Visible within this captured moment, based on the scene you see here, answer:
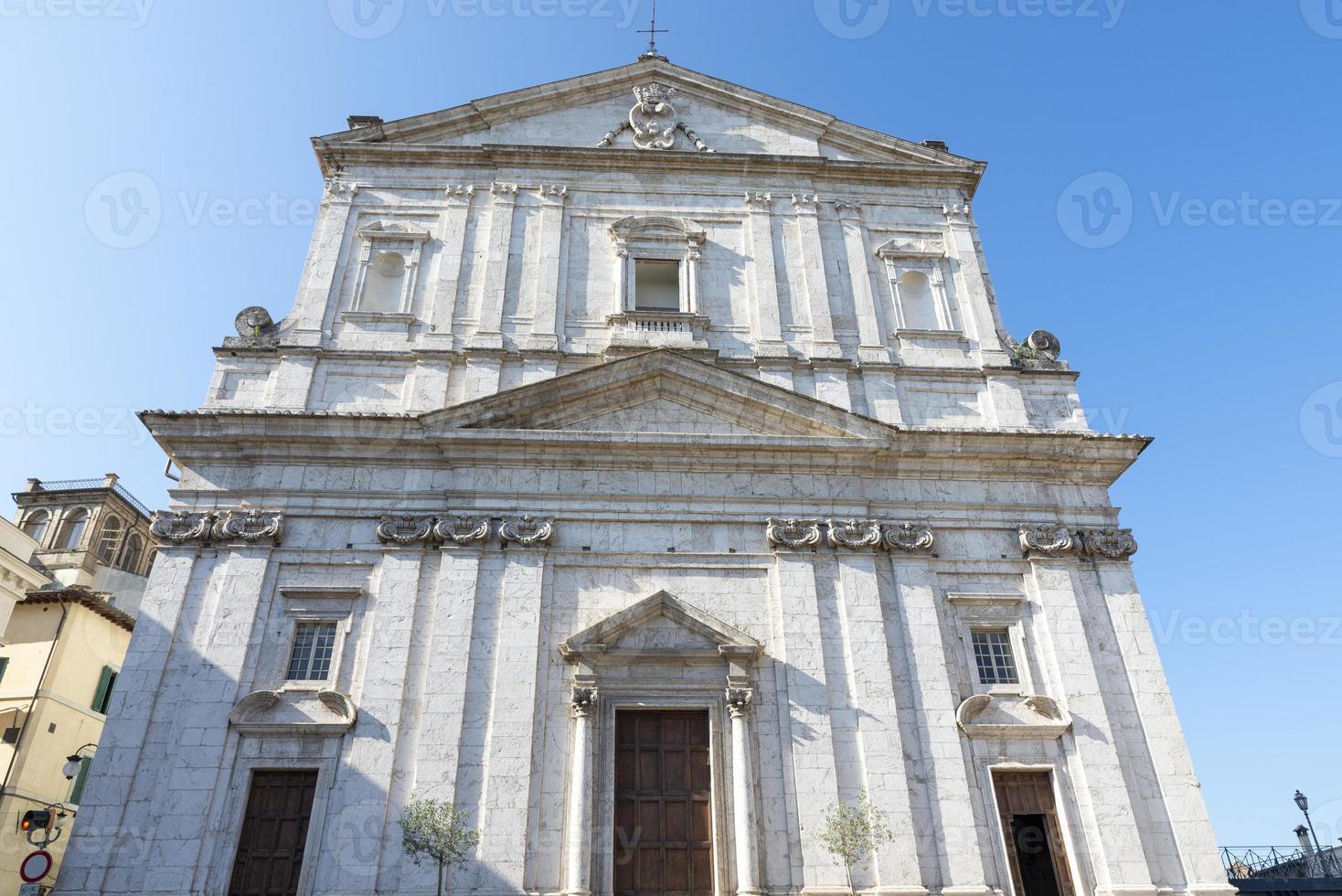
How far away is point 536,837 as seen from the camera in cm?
1398

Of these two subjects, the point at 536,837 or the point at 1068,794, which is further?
the point at 1068,794

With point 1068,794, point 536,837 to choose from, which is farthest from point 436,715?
point 1068,794

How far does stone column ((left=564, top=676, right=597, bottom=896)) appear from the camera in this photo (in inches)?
534

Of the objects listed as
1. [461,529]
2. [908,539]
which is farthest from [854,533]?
[461,529]

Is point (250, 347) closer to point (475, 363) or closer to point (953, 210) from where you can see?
point (475, 363)

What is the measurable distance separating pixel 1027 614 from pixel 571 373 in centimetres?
973

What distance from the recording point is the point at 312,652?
51.1ft

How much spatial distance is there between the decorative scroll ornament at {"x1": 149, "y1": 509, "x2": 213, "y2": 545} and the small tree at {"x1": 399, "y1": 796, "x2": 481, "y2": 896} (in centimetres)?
636

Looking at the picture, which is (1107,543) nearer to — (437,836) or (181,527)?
(437,836)

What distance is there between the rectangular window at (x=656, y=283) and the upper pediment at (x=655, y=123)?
3098 mm

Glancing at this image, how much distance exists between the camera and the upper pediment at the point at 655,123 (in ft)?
71.1

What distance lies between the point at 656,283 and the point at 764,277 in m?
2.51

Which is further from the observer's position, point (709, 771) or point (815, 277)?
point (815, 277)

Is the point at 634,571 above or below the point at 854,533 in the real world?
below
